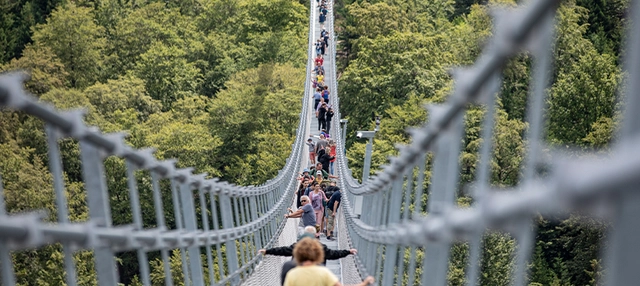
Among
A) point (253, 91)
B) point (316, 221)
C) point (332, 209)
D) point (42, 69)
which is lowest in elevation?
point (316, 221)

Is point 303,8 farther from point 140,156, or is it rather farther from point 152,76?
point 140,156

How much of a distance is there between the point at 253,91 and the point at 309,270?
57404 mm

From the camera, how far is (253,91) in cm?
6244

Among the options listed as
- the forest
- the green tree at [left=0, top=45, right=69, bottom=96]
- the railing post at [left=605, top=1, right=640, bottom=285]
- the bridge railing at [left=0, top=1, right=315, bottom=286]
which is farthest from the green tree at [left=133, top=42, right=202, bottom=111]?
the railing post at [left=605, top=1, right=640, bottom=285]

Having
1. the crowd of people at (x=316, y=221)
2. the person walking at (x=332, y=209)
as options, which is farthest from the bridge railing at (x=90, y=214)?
the person walking at (x=332, y=209)

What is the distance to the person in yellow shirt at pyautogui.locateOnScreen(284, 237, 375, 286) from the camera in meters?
5.20

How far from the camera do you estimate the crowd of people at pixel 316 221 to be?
5.24 m

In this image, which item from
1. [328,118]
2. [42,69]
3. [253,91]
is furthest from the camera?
[253,91]

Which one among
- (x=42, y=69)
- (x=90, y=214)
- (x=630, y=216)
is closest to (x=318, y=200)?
(x=90, y=214)

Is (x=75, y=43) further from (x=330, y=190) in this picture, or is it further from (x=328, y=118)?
(x=330, y=190)

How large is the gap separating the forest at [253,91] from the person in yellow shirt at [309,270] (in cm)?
3226

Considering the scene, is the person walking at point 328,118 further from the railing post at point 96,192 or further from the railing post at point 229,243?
the railing post at point 96,192

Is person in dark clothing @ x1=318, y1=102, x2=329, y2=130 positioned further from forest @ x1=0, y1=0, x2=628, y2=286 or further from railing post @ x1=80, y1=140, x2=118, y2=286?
railing post @ x1=80, y1=140, x2=118, y2=286

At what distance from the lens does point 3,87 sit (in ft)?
10.5
